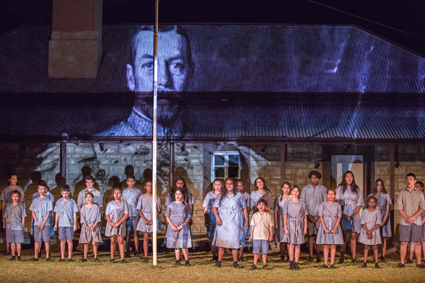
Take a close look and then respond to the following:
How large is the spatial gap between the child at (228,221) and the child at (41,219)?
12.4 ft

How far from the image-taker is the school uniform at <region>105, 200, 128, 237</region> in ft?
29.3

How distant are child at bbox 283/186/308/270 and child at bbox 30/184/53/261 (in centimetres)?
524

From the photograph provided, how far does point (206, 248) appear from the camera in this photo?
10734mm

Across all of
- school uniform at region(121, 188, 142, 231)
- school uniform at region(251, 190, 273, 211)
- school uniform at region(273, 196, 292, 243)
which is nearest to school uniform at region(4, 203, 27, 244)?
school uniform at region(121, 188, 142, 231)

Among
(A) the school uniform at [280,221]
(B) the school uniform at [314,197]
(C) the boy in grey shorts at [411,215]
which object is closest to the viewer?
A: (C) the boy in grey shorts at [411,215]

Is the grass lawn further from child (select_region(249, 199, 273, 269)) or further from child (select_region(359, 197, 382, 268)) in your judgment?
child (select_region(359, 197, 382, 268))

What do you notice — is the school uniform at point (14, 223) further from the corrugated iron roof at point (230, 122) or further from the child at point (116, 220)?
the corrugated iron roof at point (230, 122)

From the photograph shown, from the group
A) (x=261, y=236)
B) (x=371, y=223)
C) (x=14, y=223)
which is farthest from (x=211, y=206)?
(x=14, y=223)

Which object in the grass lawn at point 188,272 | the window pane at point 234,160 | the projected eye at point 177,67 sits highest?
the projected eye at point 177,67

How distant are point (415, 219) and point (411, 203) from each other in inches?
13.6

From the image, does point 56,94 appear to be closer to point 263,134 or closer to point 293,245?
point 263,134

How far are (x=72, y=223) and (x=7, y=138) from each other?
4.48 metres

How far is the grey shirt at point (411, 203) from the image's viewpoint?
8766mm

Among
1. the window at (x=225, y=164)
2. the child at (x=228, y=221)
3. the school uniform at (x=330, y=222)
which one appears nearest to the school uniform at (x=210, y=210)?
the child at (x=228, y=221)
